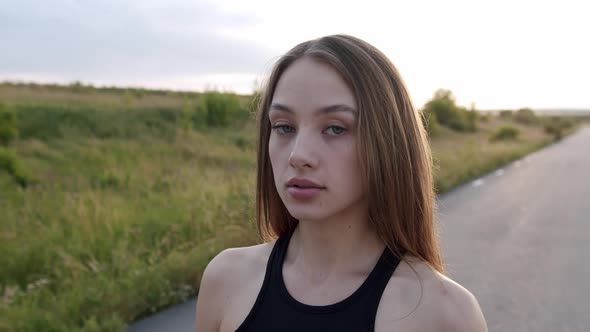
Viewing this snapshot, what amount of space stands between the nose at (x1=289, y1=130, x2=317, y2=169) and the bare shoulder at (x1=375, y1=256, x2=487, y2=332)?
367mm

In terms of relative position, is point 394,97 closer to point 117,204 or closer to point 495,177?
point 117,204

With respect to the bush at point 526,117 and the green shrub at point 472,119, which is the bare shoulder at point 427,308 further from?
the bush at point 526,117

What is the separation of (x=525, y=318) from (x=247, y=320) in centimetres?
365

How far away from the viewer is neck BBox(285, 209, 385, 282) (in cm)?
162

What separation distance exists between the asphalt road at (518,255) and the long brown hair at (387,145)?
9.44 feet

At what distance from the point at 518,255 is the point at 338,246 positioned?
5.61 m

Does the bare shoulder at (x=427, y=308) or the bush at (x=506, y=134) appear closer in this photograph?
the bare shoulder at (x=427, y=308)

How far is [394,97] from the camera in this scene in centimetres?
159

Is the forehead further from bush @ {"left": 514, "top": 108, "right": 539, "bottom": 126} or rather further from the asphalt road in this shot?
bush @ {"left": 514, "top": 108, "right": 539, "bottom": 126}

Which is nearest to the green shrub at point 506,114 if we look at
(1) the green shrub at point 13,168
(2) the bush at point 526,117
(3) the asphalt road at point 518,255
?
(2) the bush at point 526,117

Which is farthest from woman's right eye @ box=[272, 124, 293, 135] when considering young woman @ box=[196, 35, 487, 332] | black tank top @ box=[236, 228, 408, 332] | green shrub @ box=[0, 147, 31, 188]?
green shrub @ box=[0, 147, 31, 188]

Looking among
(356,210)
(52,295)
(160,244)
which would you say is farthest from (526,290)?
(356,210)

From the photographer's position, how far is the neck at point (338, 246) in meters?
1.62

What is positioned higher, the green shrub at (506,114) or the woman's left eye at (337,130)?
the woman's left eye at (337,130)
